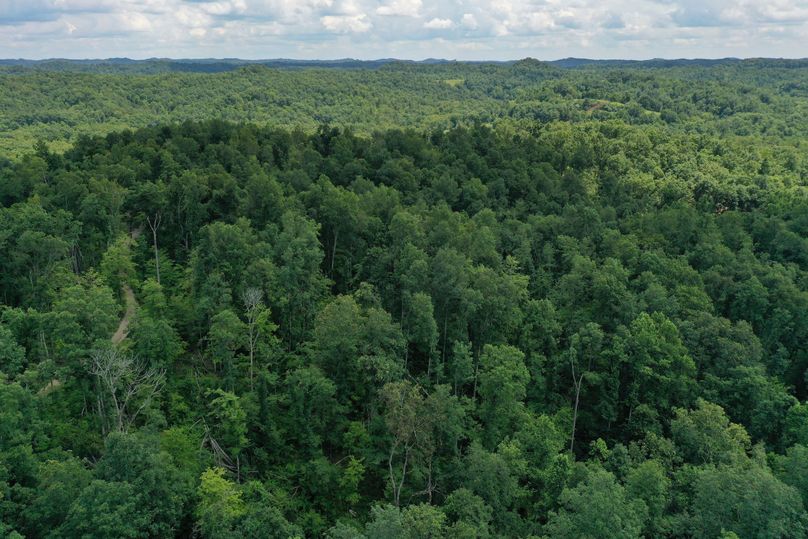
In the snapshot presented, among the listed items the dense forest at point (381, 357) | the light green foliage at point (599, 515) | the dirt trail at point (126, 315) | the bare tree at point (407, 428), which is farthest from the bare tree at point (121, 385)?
the light green foliage at point (599, 515)

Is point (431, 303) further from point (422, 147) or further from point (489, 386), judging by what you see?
point (422, 147)

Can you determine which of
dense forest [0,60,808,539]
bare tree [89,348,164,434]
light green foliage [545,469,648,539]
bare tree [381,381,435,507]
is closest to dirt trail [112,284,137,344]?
dense forest [0,60,808,539]

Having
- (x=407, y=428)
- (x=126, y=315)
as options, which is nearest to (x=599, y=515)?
(x=407, y=428)

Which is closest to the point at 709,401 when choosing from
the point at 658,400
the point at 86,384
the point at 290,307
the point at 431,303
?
the point at 658,400

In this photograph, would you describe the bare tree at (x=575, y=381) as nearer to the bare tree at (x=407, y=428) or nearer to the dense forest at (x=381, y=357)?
the dense forest at (x=381, y=357)

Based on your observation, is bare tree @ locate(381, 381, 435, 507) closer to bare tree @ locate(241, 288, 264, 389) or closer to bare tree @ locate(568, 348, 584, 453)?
bare tree @ locate(241, 288, 264, 389)

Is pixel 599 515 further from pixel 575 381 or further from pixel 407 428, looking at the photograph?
pixel 575 381
